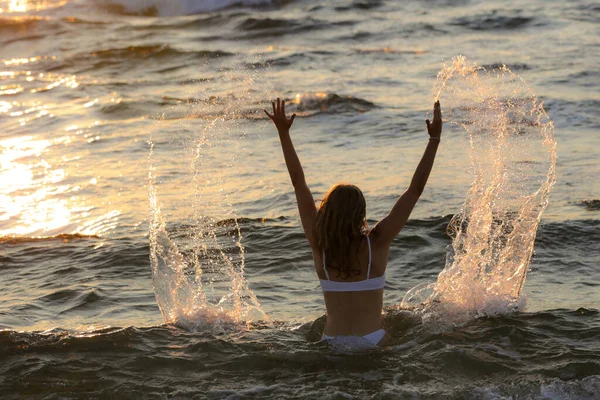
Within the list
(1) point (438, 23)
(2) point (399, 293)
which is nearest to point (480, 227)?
(2) point (399, 293)

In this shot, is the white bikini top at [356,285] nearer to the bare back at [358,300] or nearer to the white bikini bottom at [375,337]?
the bare back at [358,300]

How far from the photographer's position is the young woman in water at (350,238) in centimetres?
526

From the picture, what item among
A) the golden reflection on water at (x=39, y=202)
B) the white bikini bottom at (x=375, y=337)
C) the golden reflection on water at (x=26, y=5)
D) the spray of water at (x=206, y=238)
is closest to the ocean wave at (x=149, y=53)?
the spray of water at (x=206, y=238)

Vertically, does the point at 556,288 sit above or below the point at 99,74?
below

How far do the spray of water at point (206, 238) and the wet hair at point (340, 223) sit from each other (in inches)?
57.9

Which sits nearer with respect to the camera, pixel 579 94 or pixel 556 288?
pixel 556 288

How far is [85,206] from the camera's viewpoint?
1030cm

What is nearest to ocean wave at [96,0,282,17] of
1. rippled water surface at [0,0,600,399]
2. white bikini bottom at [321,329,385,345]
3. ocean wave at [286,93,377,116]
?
rippled water surface at [0,0,600,399]

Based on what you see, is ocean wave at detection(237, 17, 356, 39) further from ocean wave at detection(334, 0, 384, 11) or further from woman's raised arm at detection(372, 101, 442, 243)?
woman's raised arm at detection(372, 101, 442, 243)

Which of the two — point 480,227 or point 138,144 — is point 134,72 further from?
point 480,227

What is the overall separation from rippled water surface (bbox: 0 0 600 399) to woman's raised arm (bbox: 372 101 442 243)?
35.0 inches

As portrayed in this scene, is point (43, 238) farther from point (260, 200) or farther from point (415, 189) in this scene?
point (415, 189)

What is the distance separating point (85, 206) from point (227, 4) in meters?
18.6

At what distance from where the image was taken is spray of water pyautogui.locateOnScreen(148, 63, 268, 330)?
6.68 m
